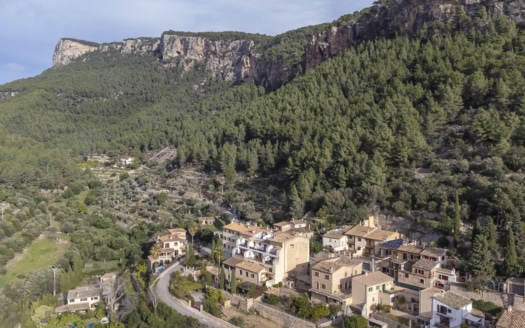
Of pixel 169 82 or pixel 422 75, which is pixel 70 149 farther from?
pixel 422 75

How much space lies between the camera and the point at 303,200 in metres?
43.9

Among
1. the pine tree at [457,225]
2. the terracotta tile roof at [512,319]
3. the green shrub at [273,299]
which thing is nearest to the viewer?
the terracotta tile roof at [512,319]

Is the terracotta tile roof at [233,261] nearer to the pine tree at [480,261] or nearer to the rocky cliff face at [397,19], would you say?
the pine tree at [480,261]

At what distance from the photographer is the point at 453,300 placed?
24.4 meters

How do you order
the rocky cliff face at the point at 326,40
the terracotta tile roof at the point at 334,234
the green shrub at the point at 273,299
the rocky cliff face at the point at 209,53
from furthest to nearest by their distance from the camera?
the rocky cliff face at the point at 209,53 < the rocky cliff face at the point at 326,40 < the terracotta tile roof at the point at 334,234 < the green shrub at the point at 273,299

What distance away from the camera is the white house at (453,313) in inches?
936

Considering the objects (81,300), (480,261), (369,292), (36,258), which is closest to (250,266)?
(369,292)

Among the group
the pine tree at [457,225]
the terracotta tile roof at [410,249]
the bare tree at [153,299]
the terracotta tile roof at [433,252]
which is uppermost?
the pine tree at [457,225]

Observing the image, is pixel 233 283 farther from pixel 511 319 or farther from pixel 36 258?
pixel 36 258

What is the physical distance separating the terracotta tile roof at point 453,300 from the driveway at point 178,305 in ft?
42.1

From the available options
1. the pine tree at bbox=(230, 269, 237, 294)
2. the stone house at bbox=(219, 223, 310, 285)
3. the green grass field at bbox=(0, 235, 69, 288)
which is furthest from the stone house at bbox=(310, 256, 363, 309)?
the green grass field at bbox=(0, 235, 69, 288)

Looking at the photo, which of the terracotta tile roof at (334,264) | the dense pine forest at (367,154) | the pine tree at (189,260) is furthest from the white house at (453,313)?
the pine tree at (189,260)

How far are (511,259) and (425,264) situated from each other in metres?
4.92

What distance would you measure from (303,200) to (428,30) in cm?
4027
